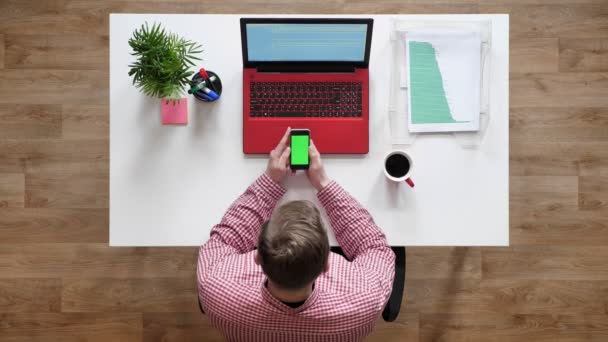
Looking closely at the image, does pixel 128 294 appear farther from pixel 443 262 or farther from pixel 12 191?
pixel 443 262

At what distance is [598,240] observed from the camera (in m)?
1.86

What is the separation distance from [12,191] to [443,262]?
5.82 ft

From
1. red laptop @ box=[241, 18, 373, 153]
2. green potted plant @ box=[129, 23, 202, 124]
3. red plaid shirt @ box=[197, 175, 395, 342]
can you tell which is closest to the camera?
red plaid shirt @ box=[197, 175, 395, 342]

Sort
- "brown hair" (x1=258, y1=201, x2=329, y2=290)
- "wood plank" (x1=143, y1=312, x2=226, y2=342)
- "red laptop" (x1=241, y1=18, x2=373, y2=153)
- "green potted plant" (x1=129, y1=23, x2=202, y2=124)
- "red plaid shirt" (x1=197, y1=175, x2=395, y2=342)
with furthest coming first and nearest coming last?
"wood plank" (x1=143, y1=312, x2=226, y2=342), "red laptop" (x1=241, y1=18, x2=373, y2=153), "green potted plant" (x1=129, y1=23, x2=202, y2=124), "red plaid shirt" (x1=197, y1=175, x2=395, y2=342), "brown hair" (x1=258, y1=201, x2=329, y2=290)

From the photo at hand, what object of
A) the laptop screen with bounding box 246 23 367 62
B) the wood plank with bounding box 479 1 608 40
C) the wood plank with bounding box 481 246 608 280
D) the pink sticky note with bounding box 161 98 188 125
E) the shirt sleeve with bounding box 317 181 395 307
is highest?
the wood plank with bounding box 479 1 608 40

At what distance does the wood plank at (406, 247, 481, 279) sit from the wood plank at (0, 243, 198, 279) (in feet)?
2.89

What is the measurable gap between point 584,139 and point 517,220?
0.43 m

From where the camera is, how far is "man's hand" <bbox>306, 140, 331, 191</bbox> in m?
1.19

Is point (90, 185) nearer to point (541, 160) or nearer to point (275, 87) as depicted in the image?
point (275, 87)

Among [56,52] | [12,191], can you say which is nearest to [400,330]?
[12,191]

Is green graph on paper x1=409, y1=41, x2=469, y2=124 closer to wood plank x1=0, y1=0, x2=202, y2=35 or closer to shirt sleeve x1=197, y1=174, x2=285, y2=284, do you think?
shirt sleeve x1=197, y1=174, x2=285, y2=284

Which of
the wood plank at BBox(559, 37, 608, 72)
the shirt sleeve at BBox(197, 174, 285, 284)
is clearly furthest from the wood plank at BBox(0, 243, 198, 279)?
the wood plank at BBox(559, 37, 608, 72)

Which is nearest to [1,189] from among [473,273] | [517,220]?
[473,273]

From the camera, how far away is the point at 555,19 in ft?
6.12
